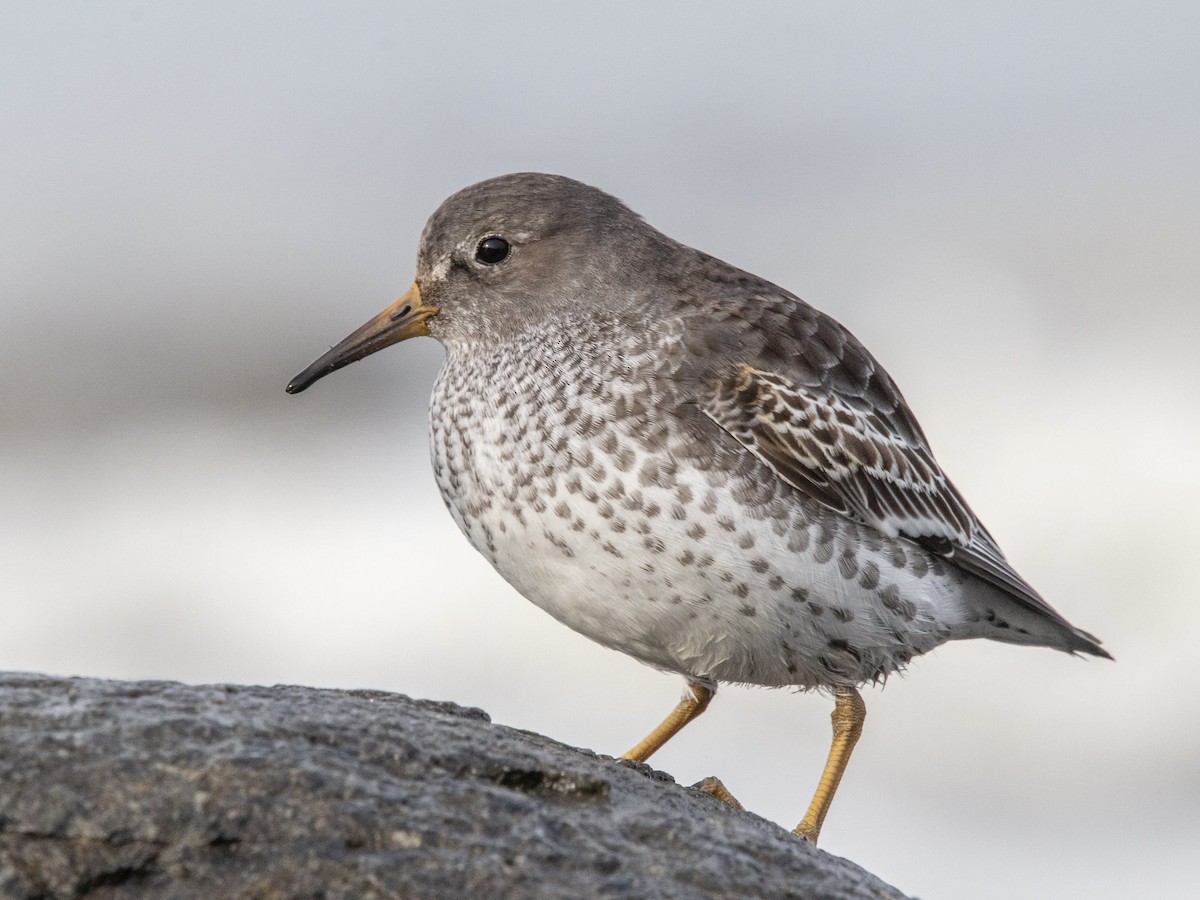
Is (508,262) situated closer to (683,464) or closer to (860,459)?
(683,464)

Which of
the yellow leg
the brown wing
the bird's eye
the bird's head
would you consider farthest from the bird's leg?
the bird's eye

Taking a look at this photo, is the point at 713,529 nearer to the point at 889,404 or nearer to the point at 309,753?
the point at 889,404

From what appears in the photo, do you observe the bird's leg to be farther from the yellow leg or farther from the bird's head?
the bird's head

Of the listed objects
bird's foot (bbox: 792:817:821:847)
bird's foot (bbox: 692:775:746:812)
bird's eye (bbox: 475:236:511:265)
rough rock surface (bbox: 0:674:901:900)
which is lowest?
rough rock surface (bbox: 0:674:901:900)

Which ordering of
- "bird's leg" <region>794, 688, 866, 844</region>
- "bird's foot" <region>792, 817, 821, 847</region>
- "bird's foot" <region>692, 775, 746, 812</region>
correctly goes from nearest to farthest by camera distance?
"bird's foot" <region>692, 775, 746, 812</region>
"bird's foot" <region>792, 817, 821, 847</region>
"bird's leg" <region>794, 688, 866, 844</region>

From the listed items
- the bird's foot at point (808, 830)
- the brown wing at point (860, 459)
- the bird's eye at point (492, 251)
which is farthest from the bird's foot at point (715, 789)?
the bird's eye at point (492, 251)

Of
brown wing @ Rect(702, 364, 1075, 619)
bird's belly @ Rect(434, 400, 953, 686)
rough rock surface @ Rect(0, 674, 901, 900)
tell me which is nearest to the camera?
rough rock surface @ Rect(0, 674, 901, 900)

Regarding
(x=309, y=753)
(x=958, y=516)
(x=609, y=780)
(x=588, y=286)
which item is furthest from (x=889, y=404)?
(x=309, y=753)
